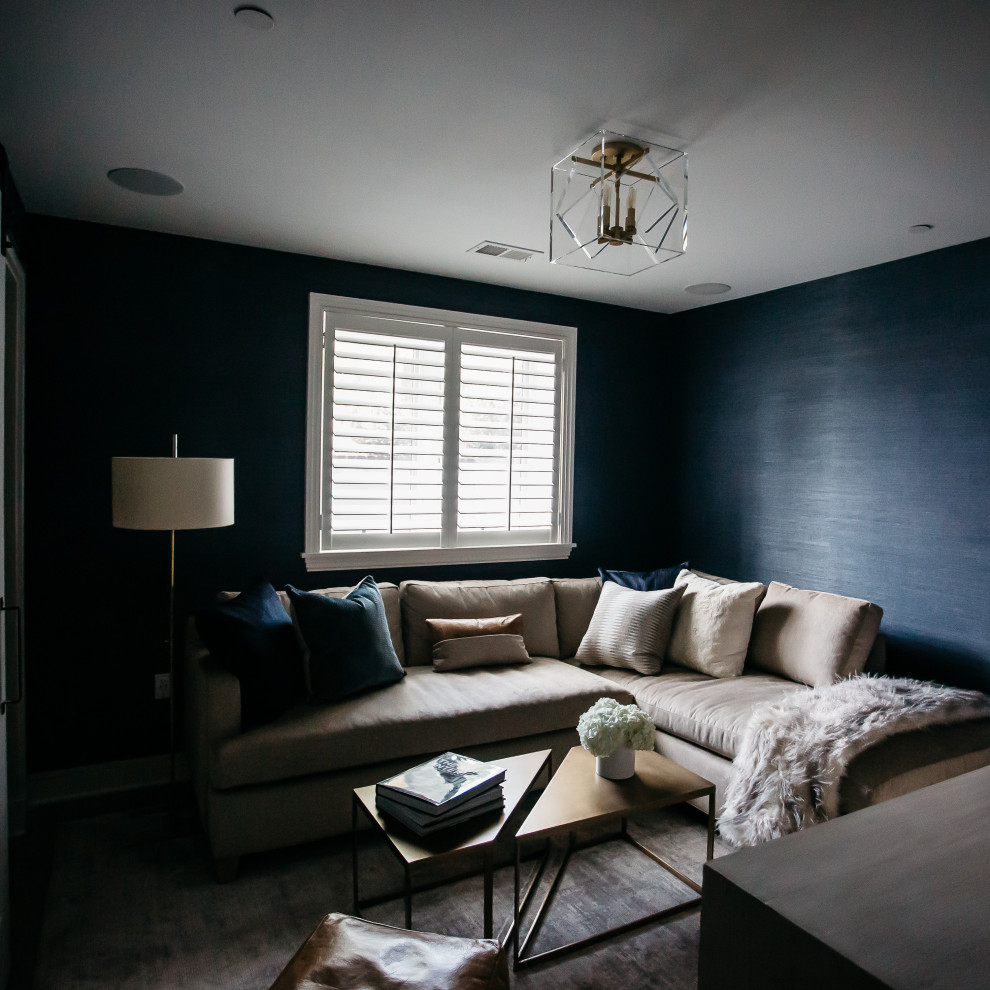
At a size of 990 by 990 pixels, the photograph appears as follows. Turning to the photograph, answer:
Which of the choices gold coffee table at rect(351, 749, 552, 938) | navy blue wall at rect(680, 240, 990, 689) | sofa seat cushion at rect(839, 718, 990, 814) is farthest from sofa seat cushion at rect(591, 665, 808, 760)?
gold coffee table at rect(351, 749, 552, 938)

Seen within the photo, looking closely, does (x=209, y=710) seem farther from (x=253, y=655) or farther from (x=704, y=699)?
(x=704, y=699)

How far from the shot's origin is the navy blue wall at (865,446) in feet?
10.8

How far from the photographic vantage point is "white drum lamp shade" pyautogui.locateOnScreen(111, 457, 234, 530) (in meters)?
2.79

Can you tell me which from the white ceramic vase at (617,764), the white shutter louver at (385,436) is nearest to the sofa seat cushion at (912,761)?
the white ceramic vase at (617,764)

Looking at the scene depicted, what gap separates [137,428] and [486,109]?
2185 millimetres

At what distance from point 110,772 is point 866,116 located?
3873 mm

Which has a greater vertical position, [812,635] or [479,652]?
[812,635]

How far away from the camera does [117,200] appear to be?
296 centimetres

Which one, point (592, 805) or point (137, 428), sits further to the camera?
point (137, 428)

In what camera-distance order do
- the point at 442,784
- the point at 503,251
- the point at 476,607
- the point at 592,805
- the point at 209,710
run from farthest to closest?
the point at 476,607 → the point at 503,251 → the point at 209,710 → the point at 592,805 → the point at 442,784

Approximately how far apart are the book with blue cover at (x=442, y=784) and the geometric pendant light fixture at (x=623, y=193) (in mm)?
1722

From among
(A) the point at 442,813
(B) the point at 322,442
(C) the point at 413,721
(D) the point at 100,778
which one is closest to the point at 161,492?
(B) the point at 322,442

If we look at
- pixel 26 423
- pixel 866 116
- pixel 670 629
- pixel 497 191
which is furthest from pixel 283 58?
pixel 670 629

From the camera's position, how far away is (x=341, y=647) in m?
3.09
